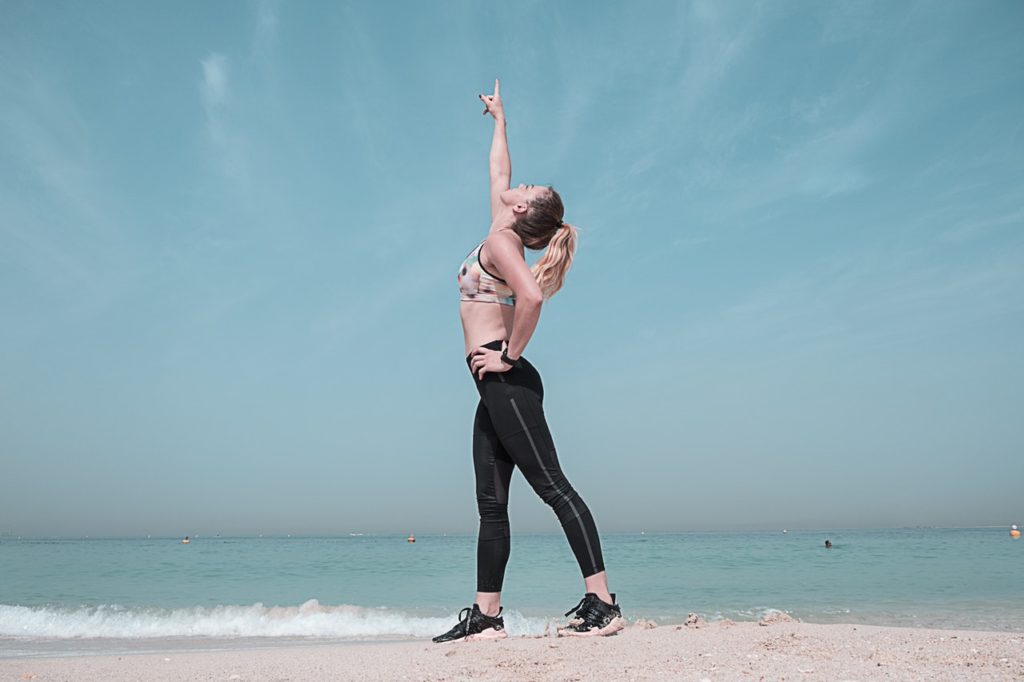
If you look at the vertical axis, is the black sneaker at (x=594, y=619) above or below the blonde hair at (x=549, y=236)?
below

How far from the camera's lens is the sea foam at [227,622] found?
7.45 metres

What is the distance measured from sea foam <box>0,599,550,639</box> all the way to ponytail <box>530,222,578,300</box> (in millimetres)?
4622

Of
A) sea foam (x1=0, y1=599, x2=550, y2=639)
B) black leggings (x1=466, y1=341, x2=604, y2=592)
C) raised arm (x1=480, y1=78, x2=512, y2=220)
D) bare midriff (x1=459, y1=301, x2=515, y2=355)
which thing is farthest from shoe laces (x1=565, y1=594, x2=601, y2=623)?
sea foam (x1=0, y1=599, x2=550, y2=639)

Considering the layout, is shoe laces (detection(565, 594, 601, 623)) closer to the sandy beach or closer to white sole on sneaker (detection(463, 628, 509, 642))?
the sandy beach

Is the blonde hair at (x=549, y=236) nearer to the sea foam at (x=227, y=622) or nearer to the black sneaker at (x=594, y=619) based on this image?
the black sneaker at (x=594, y=619)

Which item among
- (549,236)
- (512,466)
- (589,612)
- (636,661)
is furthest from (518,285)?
(636,661)

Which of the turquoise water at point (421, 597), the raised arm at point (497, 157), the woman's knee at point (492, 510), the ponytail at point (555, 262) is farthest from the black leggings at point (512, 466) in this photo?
the turquoise water at point (421, 597)

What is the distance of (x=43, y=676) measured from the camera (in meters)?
3.00

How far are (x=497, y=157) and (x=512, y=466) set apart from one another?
1719 millimetres

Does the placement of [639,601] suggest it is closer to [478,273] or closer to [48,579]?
[478,273]

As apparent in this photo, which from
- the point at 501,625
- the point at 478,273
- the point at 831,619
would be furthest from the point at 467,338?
the point at 831,619

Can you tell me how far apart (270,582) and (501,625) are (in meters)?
11.2

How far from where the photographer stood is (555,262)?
340 cm

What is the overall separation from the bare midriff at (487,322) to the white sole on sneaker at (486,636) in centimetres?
130
